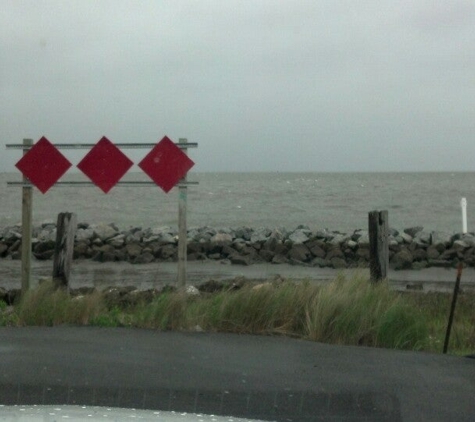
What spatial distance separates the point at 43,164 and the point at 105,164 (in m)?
0.69

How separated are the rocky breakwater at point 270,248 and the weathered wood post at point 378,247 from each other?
8717mm

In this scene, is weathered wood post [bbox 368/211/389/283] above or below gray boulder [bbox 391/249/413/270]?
above

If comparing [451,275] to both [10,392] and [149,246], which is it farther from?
[10,392]

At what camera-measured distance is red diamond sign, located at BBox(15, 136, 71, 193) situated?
32.6 ft

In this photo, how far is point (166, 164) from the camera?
9.93 meters

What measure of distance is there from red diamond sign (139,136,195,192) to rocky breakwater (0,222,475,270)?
900 cm

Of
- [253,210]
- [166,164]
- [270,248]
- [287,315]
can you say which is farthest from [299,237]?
[253,210]

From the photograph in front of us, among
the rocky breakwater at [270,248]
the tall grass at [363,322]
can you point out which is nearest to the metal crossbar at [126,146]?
the tall grass at [363,322]

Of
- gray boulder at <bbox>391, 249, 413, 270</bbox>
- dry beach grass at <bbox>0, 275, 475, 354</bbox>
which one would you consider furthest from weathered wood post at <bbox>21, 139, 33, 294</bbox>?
gray boulder at <bbox>391, 249, 413, 270</bbox>

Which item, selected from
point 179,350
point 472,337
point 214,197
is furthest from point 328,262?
point 214,197

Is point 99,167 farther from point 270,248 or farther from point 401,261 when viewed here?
point 270,248

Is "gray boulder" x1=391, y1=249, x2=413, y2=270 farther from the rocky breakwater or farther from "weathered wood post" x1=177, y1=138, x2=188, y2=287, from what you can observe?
Result: "weathered wood post" x1=177, y1=138, x2=188, y2=287

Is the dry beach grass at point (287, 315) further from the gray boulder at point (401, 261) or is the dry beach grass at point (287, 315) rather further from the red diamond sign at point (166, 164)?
the gray boulder at point (401, 261)

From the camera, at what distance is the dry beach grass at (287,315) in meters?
7.78
